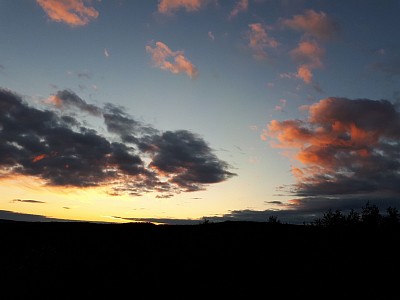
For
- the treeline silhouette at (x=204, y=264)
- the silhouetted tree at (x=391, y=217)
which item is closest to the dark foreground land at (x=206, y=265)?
the treeline silhouette at (x=204, y=264)

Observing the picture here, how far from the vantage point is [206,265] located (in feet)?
78.4

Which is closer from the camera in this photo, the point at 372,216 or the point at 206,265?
the point at 206,265

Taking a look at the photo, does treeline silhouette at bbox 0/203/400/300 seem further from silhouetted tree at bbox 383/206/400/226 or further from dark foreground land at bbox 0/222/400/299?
silhouetted tree at bbox 383/206/400/226

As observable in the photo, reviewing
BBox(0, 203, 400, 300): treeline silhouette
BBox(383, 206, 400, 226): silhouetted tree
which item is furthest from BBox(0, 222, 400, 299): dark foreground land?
BBox(383, 206, 400, 226): silhouetted tree

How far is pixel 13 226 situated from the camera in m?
40.5

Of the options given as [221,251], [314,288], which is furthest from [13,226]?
[314,288]

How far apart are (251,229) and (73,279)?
709 inches

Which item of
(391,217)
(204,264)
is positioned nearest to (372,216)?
(391,217)

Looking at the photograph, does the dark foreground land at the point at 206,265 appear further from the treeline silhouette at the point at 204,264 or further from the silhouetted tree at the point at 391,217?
the silhouetted tree at the point at 391,217

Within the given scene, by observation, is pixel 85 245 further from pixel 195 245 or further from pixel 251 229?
pixel 251 229

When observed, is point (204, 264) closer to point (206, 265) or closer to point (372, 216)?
point (206, 265)

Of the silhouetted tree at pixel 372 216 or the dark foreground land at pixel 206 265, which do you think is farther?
the silhouetted tree at pixel 372 216

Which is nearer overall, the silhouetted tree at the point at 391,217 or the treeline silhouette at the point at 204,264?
the treeline silhouette at the point at 204,264

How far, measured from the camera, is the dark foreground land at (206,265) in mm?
20203
